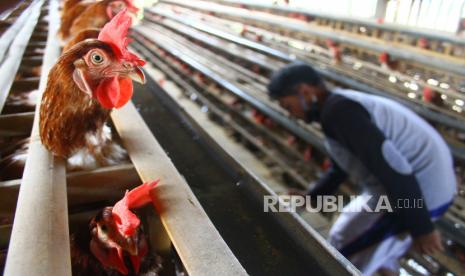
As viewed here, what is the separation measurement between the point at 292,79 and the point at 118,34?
1.40 meters

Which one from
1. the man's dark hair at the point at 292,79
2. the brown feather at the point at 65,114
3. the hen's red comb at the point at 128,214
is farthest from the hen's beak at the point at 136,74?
the man's dark hair at the point at 292,79

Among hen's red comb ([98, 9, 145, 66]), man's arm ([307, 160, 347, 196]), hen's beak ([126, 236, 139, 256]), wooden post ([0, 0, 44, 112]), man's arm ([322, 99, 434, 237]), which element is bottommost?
man's arm ([307, 160, 347, 196])

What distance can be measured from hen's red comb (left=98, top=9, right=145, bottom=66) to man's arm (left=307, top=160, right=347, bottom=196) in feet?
5.75

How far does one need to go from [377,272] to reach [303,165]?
1235 millimetres

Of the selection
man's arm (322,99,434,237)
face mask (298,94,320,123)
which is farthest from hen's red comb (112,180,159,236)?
face mask (298,94,320,123)

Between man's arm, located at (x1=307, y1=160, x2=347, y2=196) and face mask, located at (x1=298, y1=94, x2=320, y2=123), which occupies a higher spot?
face mask, located at (x1=298, y1=94, x2=320, y2=123)

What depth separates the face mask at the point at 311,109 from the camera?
77.6 inches

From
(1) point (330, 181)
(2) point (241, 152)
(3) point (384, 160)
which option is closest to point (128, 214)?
(3) point (384, 160)

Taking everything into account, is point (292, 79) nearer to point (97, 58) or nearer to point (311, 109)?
point (311, 109)

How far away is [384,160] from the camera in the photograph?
1565mm

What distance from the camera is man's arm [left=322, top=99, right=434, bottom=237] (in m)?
1.56

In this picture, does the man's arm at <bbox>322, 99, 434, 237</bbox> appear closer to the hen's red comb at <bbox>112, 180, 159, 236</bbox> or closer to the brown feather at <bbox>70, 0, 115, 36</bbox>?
the hen's red comb at <bbox>112, 180, 159, 236</bbox>

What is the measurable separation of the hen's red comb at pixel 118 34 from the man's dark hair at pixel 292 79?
1.35 m

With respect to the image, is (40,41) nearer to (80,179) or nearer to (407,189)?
(80,179)
